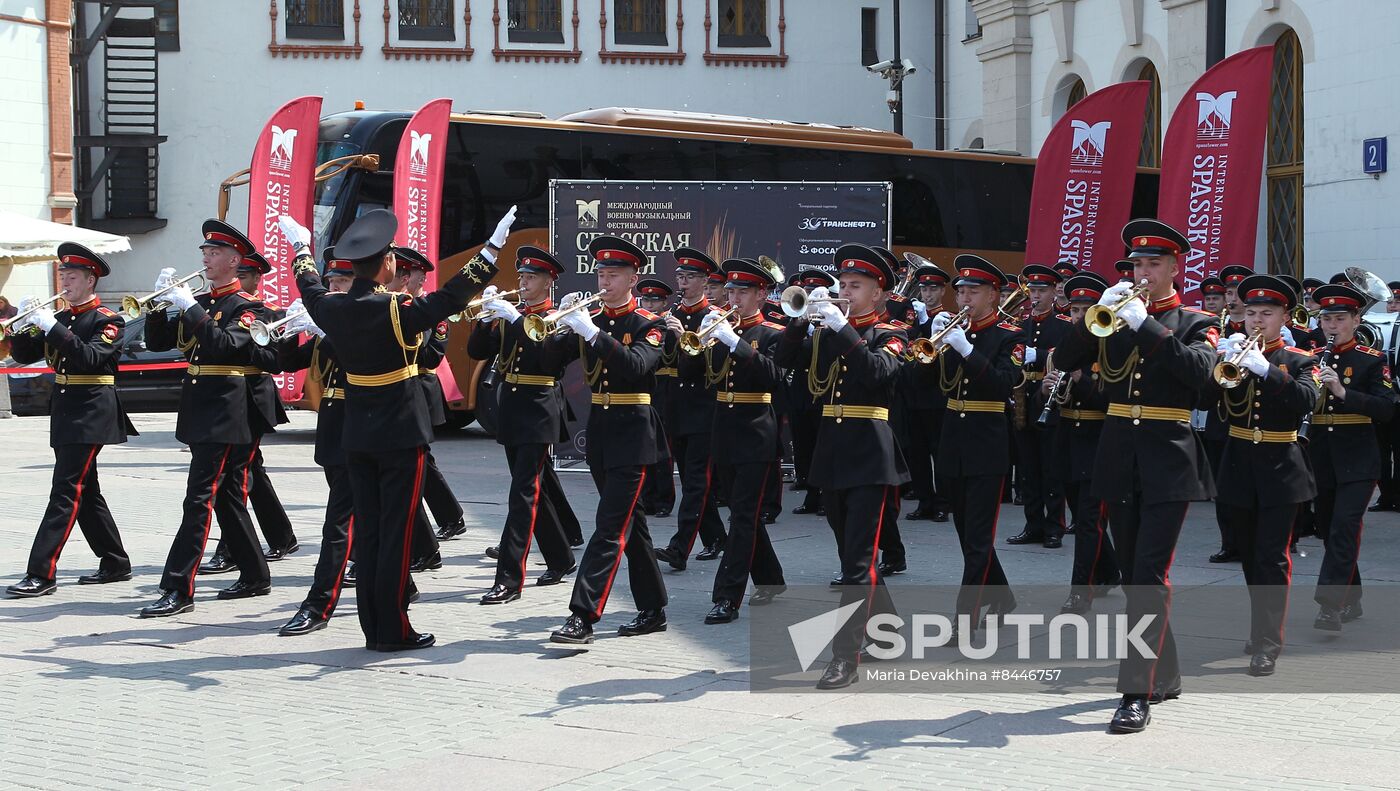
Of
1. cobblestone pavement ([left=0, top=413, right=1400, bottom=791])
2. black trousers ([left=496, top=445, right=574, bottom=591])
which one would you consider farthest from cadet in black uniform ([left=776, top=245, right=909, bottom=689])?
black trousers ([left=496, top=445, right=574, bottom=591])

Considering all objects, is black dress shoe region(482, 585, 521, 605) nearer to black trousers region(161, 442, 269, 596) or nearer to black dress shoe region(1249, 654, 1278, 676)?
black trousers region(161, 442, 269, 596)

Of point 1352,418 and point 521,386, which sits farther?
point 521,386

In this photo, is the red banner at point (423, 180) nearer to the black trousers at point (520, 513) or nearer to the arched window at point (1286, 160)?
the black trousers at point (520, 513)

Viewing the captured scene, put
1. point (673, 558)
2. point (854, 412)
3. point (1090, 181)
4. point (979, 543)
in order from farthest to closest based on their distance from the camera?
1. point (1090, 181)
2. point (673, 558)
3. point (979, 543)
4. point (854, 412)

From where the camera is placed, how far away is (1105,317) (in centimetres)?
704

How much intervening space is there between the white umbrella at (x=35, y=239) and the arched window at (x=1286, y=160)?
715 inches

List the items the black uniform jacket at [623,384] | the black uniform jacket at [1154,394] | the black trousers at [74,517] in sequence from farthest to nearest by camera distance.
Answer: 1. the black trousers at [74,517]
2. the black uniform jacket at [623,384]
3. the black uniform jacket at [1154,394]

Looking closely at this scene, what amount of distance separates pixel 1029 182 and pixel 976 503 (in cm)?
1335

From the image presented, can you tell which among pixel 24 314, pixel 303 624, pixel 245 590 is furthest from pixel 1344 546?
pixel 24 314

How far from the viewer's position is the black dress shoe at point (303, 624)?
8.79 metres

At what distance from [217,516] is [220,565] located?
1298mm

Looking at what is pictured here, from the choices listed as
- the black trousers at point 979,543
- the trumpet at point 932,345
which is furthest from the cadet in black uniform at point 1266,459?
the trumpet at point 932,345

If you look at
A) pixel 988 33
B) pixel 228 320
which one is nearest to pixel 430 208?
pixel 228 320

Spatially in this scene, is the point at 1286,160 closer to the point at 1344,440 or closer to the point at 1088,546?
the point at 1344,440
